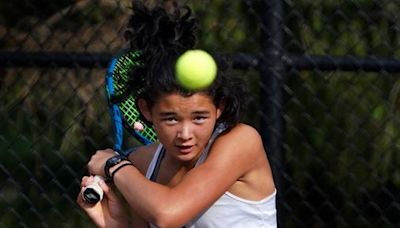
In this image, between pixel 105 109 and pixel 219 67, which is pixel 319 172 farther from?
pixel 219 67

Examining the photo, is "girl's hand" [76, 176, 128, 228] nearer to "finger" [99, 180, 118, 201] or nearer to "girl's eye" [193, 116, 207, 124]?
"finger" [99, 180, 118, 201]

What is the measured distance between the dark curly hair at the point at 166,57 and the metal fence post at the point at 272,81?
1113mm

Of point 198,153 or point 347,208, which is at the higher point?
point 198,153

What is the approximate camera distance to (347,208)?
193 inches

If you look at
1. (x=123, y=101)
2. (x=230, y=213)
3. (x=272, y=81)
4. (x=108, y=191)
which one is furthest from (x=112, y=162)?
(x=272, y=81)

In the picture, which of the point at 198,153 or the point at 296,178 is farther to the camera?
the point at 296,178

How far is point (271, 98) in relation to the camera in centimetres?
470

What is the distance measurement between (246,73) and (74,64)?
0.64 meters

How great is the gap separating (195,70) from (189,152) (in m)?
0.23

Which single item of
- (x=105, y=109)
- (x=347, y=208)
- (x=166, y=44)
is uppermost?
(x=166, y=44)

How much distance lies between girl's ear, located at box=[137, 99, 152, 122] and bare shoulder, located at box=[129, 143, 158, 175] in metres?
0.22

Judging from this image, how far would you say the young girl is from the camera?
3398mm

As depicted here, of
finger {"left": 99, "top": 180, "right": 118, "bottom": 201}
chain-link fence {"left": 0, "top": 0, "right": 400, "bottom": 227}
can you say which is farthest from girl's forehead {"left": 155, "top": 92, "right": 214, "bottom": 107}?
chain-link fence {"left": 0, "top": 0, "right": 400, "bottom": 227}

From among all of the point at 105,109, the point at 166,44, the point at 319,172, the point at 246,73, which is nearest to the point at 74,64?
the point at 105,109
